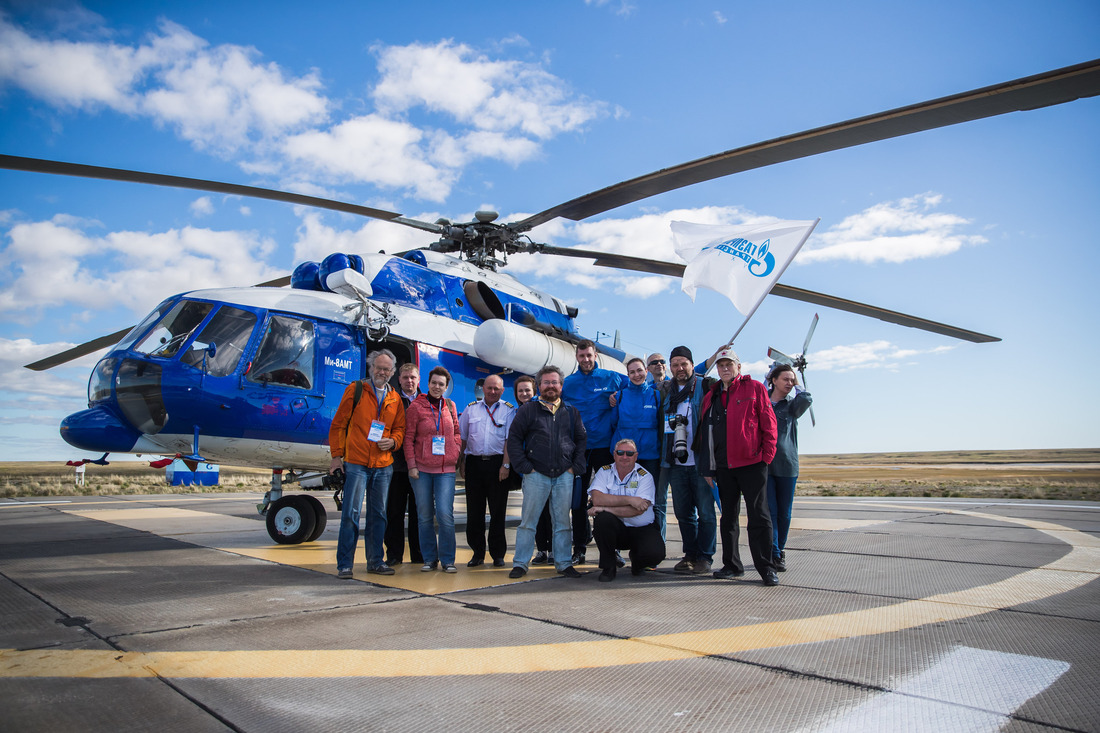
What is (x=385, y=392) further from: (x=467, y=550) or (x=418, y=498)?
(x=467, y=550)

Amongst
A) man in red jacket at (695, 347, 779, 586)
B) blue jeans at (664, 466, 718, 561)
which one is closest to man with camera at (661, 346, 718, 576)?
blue jeans at (664, 466, 718, 561)

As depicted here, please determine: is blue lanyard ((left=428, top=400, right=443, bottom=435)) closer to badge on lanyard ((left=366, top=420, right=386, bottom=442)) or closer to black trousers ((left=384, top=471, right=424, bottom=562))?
badge on lanyard ((left=366, top=420, right=386, bottom=442))

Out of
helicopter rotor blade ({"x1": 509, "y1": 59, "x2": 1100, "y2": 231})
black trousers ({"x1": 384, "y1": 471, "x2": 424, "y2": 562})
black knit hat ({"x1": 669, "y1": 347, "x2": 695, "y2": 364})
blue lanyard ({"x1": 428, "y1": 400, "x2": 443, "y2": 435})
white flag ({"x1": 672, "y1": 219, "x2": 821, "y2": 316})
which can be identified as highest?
helicopter rotor blade ({"x1": 509, "y1": 59, "x2": 1100, "y2": 231})

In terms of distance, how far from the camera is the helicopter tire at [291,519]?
7062 mm

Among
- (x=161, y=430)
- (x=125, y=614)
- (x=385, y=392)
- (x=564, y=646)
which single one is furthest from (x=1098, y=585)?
(x=161, y=430)

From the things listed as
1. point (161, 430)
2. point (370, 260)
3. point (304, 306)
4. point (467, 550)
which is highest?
point (370, 260)

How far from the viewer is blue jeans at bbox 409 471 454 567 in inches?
221

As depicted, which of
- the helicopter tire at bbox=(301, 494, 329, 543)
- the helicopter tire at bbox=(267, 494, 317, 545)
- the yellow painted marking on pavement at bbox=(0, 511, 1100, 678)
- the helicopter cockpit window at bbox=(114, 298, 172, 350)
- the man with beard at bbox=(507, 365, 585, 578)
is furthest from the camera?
the helicopter tire at bbox=(301, 494, 329, 543)

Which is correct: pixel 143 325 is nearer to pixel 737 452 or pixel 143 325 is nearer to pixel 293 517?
pixel 293 517

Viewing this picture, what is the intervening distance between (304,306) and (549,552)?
3.88 metres

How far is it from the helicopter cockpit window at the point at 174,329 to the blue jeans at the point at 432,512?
3013 millimetres

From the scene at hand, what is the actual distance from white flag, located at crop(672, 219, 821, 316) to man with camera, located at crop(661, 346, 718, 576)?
3.60 ft

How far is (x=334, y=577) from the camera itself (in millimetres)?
5215

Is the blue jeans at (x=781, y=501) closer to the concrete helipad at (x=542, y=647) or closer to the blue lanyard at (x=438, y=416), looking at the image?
the concrete helipad at (x=542, y=647)
